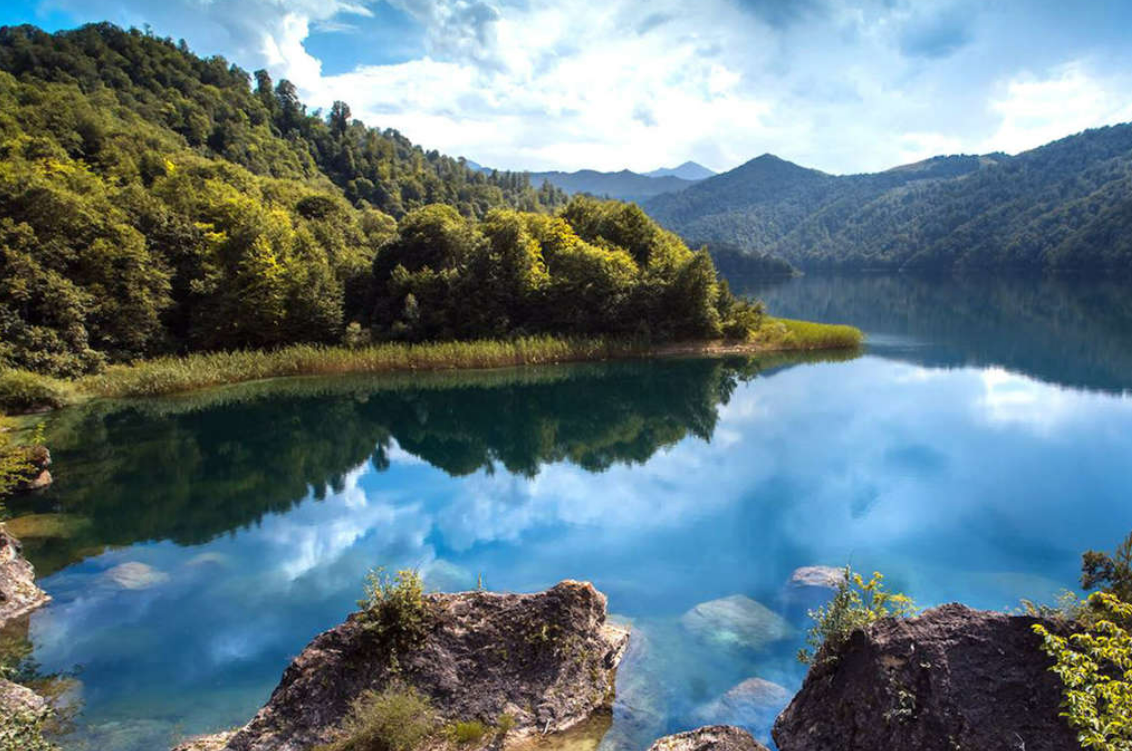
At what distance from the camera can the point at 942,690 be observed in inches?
190

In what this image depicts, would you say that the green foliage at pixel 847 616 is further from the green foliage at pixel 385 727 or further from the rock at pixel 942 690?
the green foliage at pixel 385 727

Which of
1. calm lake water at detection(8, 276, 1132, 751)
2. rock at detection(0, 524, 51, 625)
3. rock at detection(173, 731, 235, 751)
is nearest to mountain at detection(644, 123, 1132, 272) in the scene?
calm lake water at detection(8, 276, 1132, 751)

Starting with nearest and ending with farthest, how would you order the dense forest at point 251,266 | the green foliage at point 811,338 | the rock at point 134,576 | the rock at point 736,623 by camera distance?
the rock at point 736,623 → the rock at point 134,576 → the dense forest at point 251,266 → the green foliage at point 811,338

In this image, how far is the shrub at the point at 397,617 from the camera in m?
6.59

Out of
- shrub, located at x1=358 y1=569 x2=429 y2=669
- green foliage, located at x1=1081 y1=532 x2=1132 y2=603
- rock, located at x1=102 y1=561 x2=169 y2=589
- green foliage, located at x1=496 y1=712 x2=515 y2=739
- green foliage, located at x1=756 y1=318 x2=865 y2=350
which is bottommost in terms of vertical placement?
rock, located at x1=102 y1=561 x2=169 y2=589

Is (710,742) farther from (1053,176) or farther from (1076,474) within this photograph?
(1053,176)

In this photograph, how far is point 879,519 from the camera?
13.2 m

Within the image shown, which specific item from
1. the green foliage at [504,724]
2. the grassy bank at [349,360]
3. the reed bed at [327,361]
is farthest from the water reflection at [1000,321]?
the green foliage at [504,724]

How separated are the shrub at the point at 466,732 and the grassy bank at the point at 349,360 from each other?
2381 centimetres

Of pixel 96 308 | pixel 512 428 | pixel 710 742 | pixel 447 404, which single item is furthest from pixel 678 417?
pixel 96 308

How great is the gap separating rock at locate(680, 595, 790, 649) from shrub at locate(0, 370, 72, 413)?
2437cm

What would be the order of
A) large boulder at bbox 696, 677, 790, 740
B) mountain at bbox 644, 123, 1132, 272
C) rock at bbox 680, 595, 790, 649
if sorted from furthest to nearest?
1. mountain at bbox 644, 123, 1132, 272
2. rock at bbox 680, 595, 790, 649
3. large boulder at bbox 696, 677, 790, 740

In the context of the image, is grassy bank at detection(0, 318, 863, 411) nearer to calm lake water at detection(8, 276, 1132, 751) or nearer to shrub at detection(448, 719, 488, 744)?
calm lake water at detection(8, 276, 1132, 751)

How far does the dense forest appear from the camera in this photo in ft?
91.9
